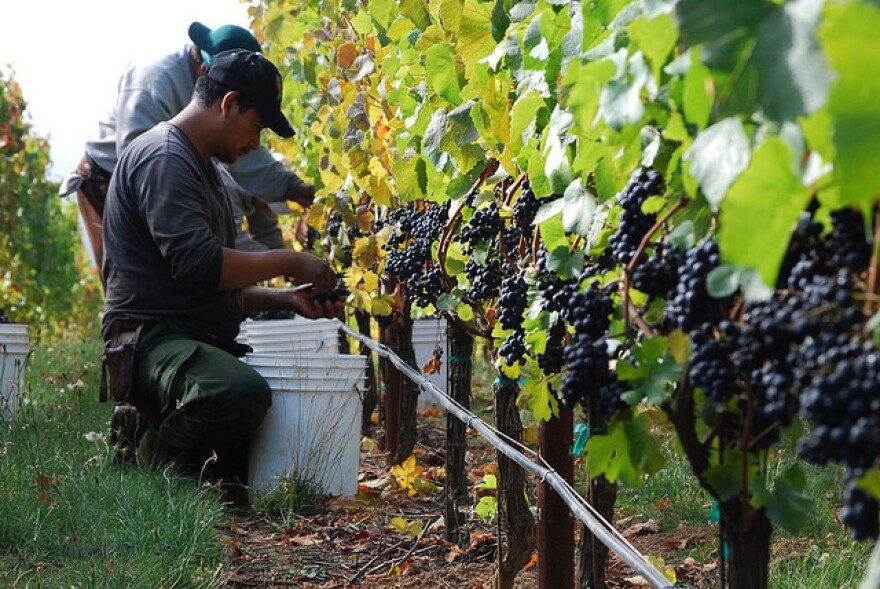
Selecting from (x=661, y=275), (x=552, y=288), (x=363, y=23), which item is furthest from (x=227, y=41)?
(x=661, y=275)

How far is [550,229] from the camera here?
184 centimetres

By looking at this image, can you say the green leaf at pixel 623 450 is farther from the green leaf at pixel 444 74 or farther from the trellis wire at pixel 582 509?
the green leaf at pixel 444 74

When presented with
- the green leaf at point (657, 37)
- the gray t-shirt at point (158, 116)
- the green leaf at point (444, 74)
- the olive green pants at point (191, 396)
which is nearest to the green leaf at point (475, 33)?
the green leaf at point (444, 74)

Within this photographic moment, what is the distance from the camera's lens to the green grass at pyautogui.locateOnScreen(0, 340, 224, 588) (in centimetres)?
278

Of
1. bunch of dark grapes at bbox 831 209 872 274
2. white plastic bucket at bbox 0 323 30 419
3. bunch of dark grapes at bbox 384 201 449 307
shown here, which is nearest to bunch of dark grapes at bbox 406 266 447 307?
bunch of dark grapes at bbox 384 201 449 307

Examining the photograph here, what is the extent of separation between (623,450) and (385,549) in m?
2.41

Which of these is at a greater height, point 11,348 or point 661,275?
point 661,275

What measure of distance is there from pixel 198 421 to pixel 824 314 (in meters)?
3.37

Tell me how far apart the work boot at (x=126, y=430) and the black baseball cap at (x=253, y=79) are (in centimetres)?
140

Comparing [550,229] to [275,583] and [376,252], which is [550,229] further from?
[376,252]

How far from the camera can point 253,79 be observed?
413 cm

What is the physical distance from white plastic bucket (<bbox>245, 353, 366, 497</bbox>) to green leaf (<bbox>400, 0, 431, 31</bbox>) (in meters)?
1.88

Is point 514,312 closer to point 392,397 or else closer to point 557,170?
point 557,170

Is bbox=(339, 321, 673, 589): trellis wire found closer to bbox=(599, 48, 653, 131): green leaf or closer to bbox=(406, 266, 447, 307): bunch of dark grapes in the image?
bbox=(406, 266, 447, 307): bunch of dark grapes
